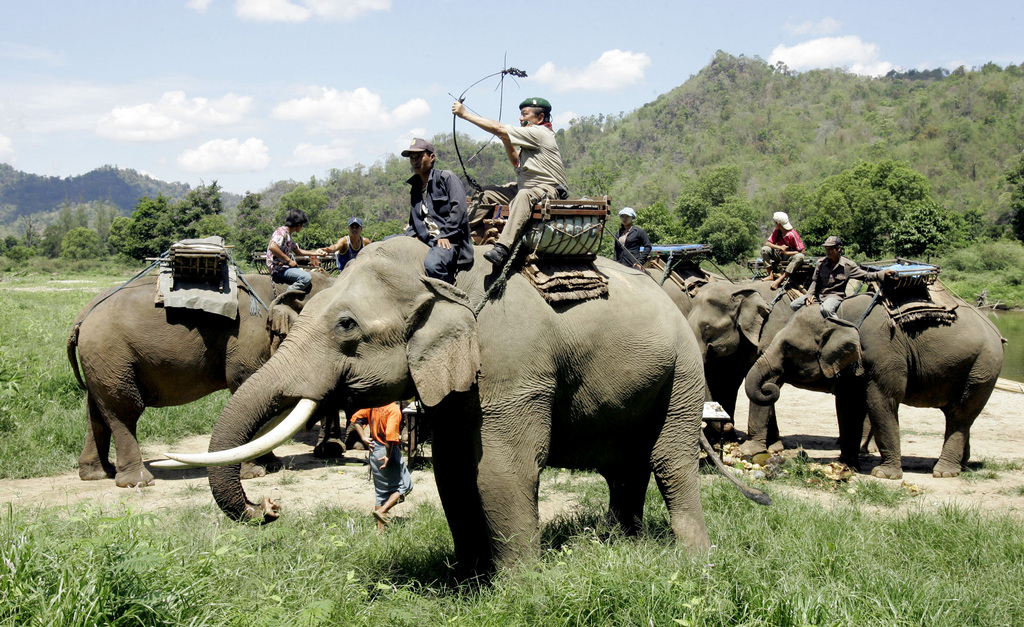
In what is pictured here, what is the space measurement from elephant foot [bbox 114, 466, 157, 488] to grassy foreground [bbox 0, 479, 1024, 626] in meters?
2.70

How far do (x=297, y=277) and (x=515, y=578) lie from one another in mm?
6049

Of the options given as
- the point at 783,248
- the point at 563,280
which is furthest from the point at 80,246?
the point at 563,280

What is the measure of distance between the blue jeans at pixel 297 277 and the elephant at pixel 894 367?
5544 mm

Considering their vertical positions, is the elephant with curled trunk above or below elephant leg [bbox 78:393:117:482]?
above

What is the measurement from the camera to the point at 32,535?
436 cm

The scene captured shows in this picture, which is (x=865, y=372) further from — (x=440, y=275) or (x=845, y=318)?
(x=440, y=275)

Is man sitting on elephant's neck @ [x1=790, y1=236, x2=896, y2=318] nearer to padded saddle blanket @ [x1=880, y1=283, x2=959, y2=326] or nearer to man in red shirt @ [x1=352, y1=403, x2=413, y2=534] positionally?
padded saddle blanket @ [x1=880, y1=283, x2=959, y2=326]

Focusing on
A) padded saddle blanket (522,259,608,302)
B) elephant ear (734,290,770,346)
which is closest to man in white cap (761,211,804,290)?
elephant ear (734,290,770,346)

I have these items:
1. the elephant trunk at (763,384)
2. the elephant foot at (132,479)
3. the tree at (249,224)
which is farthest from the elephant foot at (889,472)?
the tree at (249,224)

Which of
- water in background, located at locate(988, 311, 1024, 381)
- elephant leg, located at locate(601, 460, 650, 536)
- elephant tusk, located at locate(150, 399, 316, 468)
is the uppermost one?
elephant tusk, located at locate(150, 399, 316, 468)

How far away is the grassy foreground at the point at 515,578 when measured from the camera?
12.7 feet

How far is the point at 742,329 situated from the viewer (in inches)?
438

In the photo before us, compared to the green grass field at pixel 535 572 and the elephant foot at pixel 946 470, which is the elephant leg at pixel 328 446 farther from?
the elephant foot at pixel 946 470

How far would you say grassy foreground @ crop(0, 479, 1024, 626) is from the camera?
3879 millimetres
